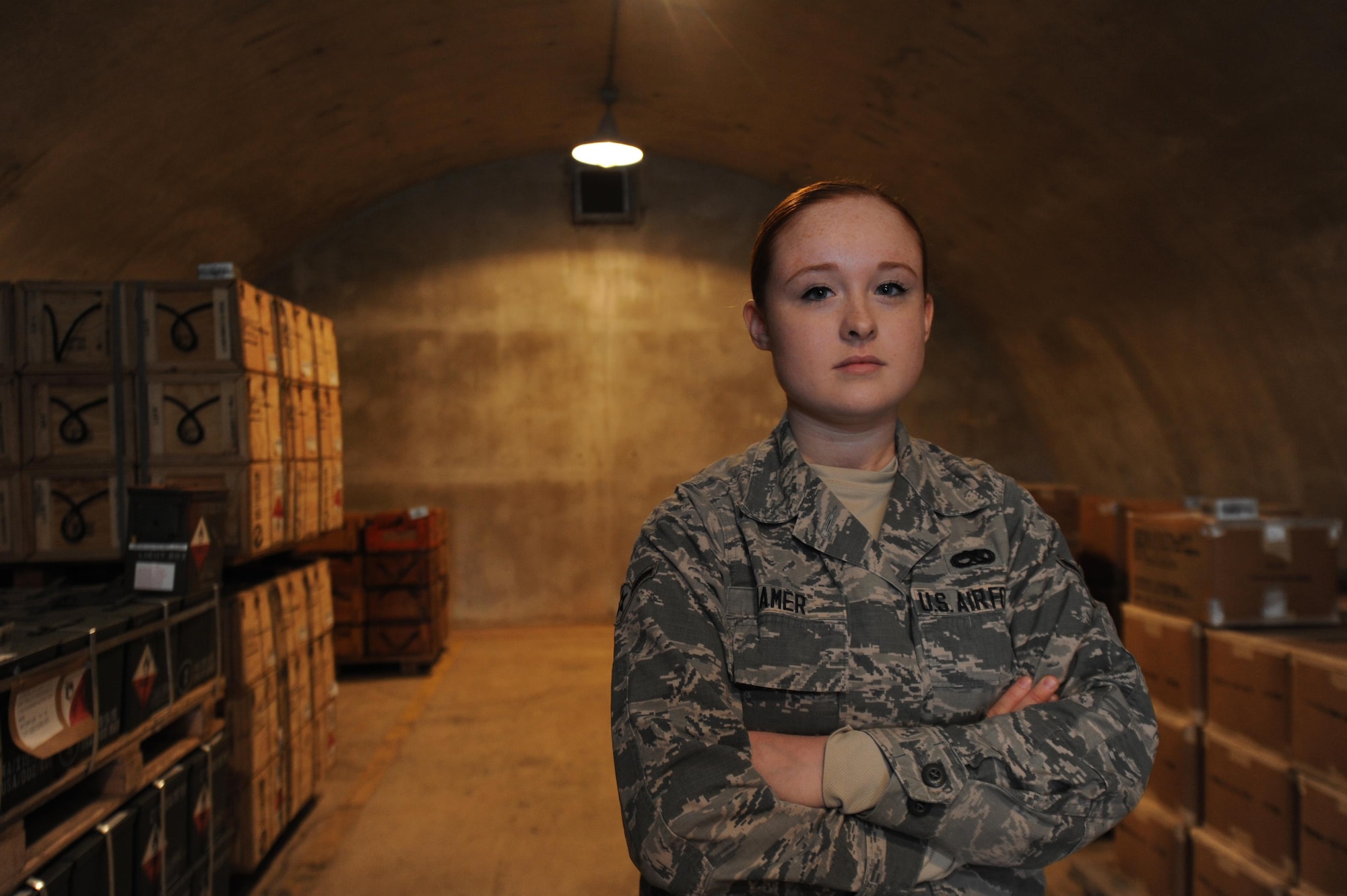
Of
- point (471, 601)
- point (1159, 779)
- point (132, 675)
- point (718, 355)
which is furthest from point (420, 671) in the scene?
point (1159, 779)

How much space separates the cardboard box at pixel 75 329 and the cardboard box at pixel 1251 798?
3.99m

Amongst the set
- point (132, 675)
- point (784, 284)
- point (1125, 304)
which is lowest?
point (132, 675)

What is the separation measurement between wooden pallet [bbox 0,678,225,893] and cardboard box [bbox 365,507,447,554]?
10.7ft

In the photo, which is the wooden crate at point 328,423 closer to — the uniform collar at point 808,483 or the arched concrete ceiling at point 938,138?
the arched concrete ceiling at point 938,138

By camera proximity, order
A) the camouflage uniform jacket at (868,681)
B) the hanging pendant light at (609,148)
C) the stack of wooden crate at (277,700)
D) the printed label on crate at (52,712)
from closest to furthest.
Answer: the camouflage uniform jacket at (868,681)
the printed label on crate at (52,712)
the stack of wooden crate at (277,700)
the hanging pendant light at (609,148)

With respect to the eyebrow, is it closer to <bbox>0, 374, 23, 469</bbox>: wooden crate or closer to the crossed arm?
the crossed arm

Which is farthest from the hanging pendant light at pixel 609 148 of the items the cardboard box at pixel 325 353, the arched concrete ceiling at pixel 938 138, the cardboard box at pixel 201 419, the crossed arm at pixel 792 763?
the crossed arm at pixel 792 763

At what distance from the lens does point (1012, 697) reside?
46.5 inches

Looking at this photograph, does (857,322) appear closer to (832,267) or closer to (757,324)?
(832,267)

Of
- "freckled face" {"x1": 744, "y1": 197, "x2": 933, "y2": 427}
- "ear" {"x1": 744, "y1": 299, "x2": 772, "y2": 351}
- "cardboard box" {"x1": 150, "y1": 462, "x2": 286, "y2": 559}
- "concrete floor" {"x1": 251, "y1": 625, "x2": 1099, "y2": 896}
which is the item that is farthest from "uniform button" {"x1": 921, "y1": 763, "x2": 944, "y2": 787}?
"cardboard box" {"x1": 150, "y1": 462, "x2": 286, "y2": 559}

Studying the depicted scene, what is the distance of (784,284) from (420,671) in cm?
583

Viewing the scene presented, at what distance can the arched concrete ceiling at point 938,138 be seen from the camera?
3400mm

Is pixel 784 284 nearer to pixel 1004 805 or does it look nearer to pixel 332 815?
pixel 1004 805

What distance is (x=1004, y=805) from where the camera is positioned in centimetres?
107
